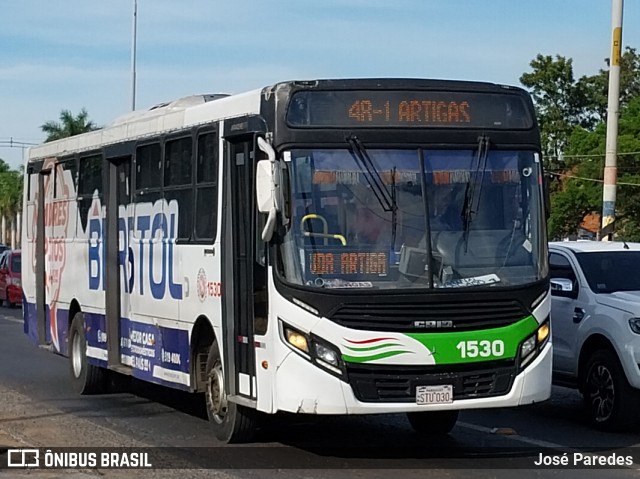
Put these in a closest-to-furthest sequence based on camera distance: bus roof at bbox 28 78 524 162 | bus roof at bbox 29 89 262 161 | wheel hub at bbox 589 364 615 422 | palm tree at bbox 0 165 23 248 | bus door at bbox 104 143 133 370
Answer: bus roof at bbox 28 78 524 162 → bus roof at bbox 29 89 262 161 → wheel hub at bbox 589 364 615 422 → bus door at bbox 104 143 133 370 → palm tree at bbox 0 165 23 248

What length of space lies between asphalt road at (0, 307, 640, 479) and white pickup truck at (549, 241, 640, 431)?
38 cm

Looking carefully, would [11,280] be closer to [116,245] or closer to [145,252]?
[116,245]

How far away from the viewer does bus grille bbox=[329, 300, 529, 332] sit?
9508mm

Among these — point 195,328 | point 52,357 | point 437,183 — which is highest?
point 437,183

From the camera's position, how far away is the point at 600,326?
12.3 m

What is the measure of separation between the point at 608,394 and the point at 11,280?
27.1m

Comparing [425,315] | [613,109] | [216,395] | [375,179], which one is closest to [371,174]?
[375,179]

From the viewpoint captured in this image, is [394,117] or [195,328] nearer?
[394,117]

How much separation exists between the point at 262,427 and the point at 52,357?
9.11m

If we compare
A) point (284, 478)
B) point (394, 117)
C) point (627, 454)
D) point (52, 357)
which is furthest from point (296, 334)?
point (52, 357)

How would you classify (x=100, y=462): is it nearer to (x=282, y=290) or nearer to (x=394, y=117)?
(x=282, y=290)

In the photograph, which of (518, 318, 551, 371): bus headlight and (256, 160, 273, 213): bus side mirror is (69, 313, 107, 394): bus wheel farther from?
(518, 318, 551, 371): bus headlight

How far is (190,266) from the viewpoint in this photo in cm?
1173

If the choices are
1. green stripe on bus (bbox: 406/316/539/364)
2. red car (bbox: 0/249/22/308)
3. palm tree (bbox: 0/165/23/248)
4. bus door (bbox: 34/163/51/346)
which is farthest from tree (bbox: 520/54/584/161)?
green stripe on bus (bbox: 406/316/539/364)
